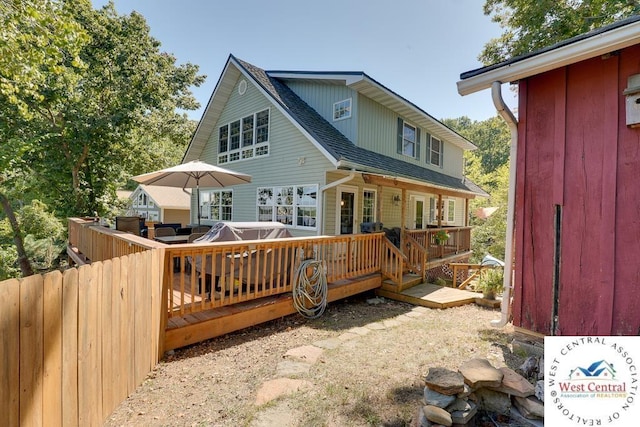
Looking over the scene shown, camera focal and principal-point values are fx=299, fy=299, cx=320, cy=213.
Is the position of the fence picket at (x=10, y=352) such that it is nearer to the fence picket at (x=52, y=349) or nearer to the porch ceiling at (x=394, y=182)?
the fence picket at (x=52, y=349)

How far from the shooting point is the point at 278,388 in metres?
3.00

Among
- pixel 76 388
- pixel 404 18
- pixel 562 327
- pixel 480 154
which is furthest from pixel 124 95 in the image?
pixel 480 154

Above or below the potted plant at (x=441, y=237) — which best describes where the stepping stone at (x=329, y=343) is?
below

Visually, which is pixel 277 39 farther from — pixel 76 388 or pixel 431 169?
pixel 76 388

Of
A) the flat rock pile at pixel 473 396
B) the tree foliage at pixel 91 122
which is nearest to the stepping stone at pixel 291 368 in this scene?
the flat rock pile at pixel 473 396

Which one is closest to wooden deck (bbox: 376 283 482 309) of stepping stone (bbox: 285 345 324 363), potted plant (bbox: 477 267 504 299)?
potted plant (bbox: 477 267 504 299)

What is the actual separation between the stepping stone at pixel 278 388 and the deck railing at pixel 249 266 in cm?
146

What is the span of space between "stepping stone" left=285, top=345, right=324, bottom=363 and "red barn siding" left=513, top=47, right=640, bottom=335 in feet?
7.70

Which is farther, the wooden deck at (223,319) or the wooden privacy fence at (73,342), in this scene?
the wooden deck at (223,319)

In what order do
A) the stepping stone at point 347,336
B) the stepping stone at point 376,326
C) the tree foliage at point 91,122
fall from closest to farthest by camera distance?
1. the stepping stone at point 347,336
2. the stepping stone at point 376,326
3. the tree foliage at point 91,122

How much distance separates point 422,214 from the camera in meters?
13.4

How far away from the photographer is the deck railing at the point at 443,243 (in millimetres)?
8766

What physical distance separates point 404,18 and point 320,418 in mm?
12293

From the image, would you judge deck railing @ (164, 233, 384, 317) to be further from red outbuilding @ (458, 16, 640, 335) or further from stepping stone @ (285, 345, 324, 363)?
red outbuilding @ (458, 16, 640, 335)
